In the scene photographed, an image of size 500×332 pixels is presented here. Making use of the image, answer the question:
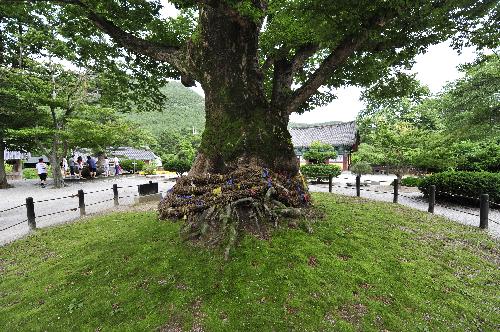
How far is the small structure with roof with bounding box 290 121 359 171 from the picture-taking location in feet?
123

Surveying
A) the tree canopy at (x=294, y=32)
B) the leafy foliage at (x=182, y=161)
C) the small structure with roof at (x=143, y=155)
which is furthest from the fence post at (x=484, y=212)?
the small structure with roof at (x=143, y=155)

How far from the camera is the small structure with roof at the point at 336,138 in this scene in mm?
37469

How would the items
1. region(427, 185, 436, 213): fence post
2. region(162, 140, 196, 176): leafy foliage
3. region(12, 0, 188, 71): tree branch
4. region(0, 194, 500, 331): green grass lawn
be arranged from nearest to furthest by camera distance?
region(0, 194, 500, 331): green grass lawn, region(12, 0, 188, 71): tree branch, region(427, 185, 436, 213): fence post, region(162, 140, 196, 176): leafy foliage

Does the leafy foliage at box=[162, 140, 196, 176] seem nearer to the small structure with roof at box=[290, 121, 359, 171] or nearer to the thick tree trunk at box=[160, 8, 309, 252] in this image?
the small structure with roof at box=[290, 121, 359, 171]

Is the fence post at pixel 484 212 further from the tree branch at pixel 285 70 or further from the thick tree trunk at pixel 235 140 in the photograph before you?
the tree branch at pixel 285 70

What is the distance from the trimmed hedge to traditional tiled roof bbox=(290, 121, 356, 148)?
2448 centimetres

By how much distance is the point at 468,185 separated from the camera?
1181 cm

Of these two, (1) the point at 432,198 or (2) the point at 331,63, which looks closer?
(2) the point at 331,63

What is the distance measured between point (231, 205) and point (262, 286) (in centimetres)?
168

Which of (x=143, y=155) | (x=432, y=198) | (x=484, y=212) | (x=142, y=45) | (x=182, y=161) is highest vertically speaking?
(x=142, y=45)

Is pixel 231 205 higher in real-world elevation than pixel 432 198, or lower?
higher

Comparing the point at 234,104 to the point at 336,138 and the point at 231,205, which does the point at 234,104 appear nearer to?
the point at 231,205

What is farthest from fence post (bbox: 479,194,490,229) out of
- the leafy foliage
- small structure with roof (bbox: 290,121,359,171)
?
small structure with roof (bbox: 290,121,359,171)

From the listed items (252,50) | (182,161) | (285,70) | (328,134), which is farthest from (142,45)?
(328,134)
